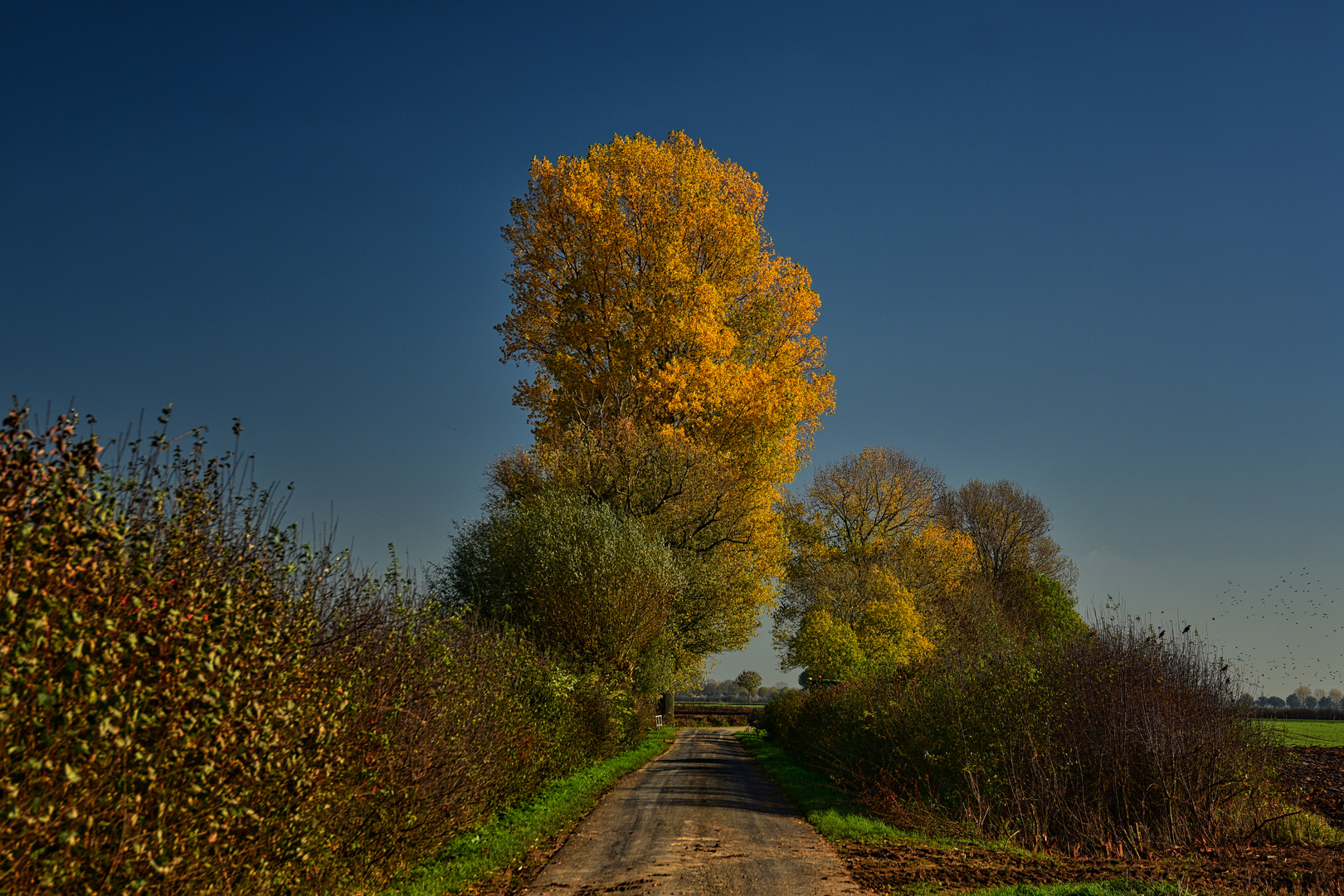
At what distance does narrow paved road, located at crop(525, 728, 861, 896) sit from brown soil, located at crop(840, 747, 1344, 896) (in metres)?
0.64

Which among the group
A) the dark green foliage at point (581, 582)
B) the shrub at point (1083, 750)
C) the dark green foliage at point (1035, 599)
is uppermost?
the dark green foliage at point (1035, 599)

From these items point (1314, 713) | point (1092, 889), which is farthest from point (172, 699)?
point (1314, 713)

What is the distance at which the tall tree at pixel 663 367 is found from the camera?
81.3 ft

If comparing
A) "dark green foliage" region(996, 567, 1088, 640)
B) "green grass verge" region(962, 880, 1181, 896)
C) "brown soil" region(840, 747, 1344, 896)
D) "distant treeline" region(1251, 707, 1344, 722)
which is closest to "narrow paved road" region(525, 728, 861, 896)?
"brown soil" region(840, 747, 1344, 896)

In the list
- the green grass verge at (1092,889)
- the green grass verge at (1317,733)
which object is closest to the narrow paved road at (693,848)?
the green grass verge at (1092,889)

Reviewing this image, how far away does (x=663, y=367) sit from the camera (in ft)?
84.9

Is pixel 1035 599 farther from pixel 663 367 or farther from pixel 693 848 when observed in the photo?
pixel 693 848

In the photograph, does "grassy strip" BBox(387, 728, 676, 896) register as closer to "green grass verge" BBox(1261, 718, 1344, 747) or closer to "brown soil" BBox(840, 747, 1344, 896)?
"brown soil" BBox(840, 747, 1344, 896)

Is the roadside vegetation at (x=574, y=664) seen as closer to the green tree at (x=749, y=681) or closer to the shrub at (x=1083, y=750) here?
the shrub at (x=1083, y=750)

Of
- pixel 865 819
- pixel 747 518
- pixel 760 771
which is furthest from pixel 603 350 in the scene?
pixel 865 819

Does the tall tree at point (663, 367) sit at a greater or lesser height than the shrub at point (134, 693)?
greater

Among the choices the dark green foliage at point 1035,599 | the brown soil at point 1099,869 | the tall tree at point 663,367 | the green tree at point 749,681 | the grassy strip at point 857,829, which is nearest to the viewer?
the grassy strip at point 857,829

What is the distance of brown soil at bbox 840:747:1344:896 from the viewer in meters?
8.67

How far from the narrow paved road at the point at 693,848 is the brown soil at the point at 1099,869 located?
0.64 m
